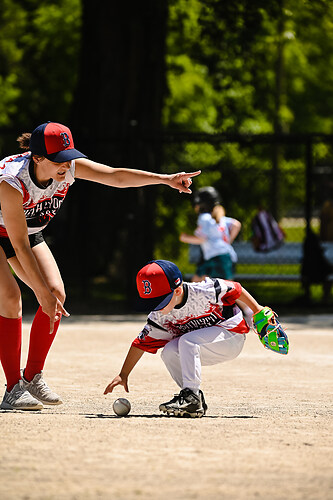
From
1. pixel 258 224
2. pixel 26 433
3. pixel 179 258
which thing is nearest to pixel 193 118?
pixel 179 258

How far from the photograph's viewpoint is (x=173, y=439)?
5156mm

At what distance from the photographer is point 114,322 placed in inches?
467

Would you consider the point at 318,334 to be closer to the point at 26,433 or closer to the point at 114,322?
the point at 114,322

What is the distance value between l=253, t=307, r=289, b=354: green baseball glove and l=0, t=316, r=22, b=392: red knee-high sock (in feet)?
4.87

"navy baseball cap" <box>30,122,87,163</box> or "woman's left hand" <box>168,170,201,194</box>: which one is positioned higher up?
"navy baseball cap" <box>30,122,87,163</box>

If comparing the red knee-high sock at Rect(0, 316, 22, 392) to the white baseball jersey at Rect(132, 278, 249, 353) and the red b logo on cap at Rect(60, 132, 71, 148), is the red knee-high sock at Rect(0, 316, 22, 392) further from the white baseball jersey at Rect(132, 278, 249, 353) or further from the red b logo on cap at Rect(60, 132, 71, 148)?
the red b logo on cap at Rect(60, 132, 71, 148)

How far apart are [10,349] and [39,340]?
20 centimetres

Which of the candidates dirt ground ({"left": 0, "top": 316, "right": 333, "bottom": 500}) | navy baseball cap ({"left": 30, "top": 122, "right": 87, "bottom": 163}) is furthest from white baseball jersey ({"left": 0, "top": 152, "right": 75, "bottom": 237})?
dirt ground ({"left": 0, "top": 316, "right": 333, "bottom": 500})

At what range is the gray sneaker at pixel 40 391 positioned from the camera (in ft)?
20.8

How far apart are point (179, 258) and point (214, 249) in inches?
286

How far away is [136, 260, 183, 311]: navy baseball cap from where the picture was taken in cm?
577

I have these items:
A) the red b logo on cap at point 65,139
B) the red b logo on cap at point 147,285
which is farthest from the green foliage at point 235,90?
the red b logo on cap at point 147,285

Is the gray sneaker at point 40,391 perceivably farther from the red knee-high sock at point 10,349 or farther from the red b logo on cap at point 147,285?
the red b logo on cap at point 147,285

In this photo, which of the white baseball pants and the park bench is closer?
the white baseball pants
